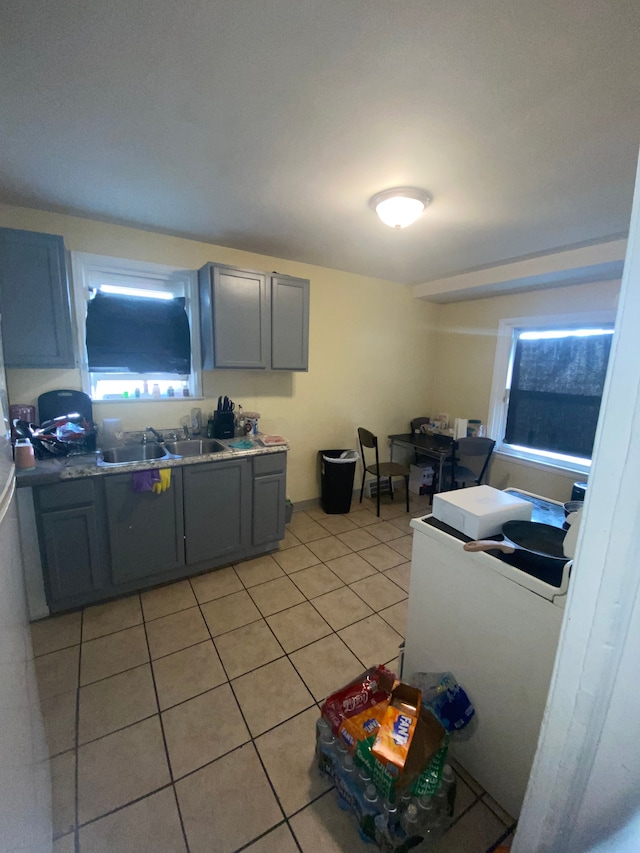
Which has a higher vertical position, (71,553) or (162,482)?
(162,482)

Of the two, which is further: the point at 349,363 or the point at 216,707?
the point at 349,363

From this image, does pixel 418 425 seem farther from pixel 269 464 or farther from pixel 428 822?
pixel 428 822

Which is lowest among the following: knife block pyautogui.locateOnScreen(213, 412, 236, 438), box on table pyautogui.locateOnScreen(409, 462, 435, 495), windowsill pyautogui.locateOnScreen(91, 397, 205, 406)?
box on table pyautogui.locateOnScreen(409, 462, 435, 495)

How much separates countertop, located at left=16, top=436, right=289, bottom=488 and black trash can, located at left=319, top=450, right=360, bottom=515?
3.66ft

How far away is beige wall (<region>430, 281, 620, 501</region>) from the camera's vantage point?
304cm

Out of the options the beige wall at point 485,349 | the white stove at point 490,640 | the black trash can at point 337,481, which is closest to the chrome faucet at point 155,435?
the black trash can at point 337,481

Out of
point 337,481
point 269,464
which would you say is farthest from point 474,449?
point 269,464

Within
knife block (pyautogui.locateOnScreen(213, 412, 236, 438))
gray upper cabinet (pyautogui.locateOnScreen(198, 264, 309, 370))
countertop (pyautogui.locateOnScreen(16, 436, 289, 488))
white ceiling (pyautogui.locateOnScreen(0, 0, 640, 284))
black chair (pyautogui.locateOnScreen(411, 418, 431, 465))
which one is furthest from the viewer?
black chair (pyautogui.locateOnScreen(411, 418, 431, 465))

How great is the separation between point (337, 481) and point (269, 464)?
40.3 inches

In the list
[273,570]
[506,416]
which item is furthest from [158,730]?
[506,416]

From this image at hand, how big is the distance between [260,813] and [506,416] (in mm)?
3708

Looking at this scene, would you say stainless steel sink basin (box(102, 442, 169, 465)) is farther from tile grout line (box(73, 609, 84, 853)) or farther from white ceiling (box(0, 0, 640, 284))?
white ceiling (box(0, 0, 640, 284))

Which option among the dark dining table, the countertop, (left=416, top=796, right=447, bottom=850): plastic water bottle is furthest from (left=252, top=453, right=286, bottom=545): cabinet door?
(left=416, top=796, right=447, bottom=850): plastic water bottle

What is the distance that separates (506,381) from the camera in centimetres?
362
